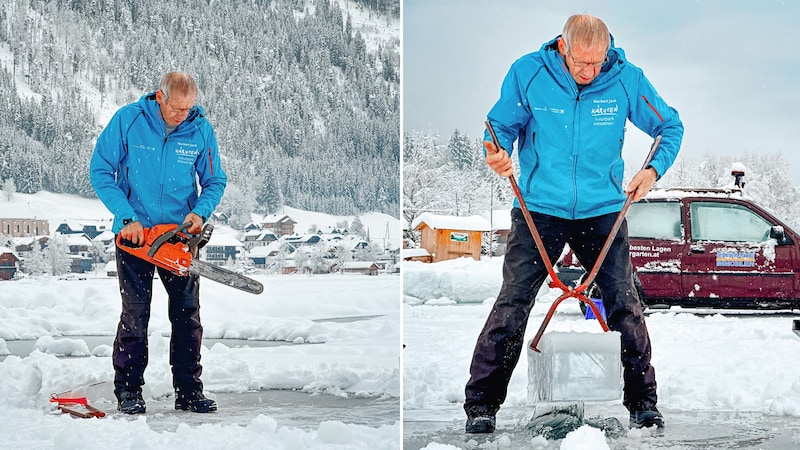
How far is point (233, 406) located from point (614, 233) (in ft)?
4.46

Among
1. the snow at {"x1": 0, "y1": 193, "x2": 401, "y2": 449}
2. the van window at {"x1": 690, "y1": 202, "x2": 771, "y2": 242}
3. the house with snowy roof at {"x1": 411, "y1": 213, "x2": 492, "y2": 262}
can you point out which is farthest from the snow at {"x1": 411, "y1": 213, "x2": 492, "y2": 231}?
the van window at {"x1": 690, "y1": 202, "x2": 771, "y2": 242}

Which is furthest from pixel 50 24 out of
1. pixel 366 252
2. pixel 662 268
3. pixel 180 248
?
pixel 662 268

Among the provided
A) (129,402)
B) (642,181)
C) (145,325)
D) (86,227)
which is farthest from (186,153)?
(86,227)

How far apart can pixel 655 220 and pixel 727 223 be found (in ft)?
1.04

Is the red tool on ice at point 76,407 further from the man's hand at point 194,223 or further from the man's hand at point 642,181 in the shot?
the man's hand at point 642,181

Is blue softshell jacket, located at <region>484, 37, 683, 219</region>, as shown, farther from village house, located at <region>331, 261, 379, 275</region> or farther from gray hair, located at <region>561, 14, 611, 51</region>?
village house, located at <region>331, 261, 379, 275</region>

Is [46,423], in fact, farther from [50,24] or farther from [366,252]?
[366,252]

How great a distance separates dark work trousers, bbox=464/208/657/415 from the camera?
1937 mm

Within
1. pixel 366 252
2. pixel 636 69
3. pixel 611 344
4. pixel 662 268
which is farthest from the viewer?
pixel 366 252

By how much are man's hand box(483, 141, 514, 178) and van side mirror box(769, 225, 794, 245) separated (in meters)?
2.09

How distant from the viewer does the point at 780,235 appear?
3.54m

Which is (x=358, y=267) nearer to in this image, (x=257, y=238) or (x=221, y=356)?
(x=257, y=238)

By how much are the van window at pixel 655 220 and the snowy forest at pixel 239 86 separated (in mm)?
1860

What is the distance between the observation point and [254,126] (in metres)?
4.44
